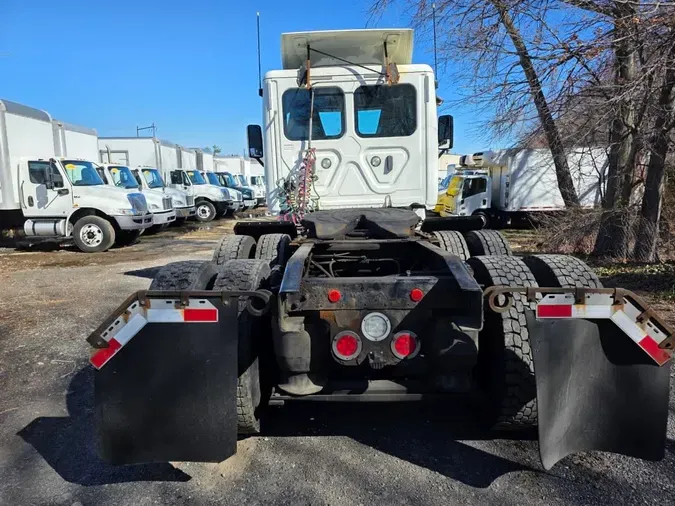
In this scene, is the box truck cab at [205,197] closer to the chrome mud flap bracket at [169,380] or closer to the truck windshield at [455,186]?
the truck windshield at [455,186]

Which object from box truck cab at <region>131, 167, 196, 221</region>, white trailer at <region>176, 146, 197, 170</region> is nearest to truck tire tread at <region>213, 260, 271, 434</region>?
box truck cab at <region>131, 167, 196, 221</region>

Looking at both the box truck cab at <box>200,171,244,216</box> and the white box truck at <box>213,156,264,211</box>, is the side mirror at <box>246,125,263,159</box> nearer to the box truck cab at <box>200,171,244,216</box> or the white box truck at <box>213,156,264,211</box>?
the box truck cab at <box>200,171,244,216</box>

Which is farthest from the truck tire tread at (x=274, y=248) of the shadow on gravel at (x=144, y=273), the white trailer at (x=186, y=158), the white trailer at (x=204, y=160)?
the white trailer at (x=204, y=160)

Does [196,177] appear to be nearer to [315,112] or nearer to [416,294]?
[315,112]

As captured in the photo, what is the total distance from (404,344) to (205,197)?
68.1ft

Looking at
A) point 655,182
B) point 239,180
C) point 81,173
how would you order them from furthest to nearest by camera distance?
1. point 239,180
2. point 81,173
3. point 655,182

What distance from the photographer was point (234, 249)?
4598 millimetres

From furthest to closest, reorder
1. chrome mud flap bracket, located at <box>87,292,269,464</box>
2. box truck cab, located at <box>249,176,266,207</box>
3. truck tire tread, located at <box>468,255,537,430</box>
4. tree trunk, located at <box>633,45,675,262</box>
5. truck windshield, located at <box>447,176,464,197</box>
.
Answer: box truck cab, located at <box>249,176,266,207</box>, truck windshield, located at <box>447,176,464,197</box>, tree trunk, located at <box>633,45,675,262</box>, truck tire tread, located at <box>468,255,537,430</box>, chrome mud flap bracket, located at <box>87,292,269,464</box>

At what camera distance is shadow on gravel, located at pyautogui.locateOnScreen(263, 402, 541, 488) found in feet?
9.93

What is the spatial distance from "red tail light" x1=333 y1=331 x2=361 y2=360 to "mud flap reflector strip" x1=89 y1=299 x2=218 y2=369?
645 millimetres

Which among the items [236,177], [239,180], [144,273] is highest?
[236,177]

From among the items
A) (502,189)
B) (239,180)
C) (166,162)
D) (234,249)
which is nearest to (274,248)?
(234,249)

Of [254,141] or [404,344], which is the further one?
[254,141]

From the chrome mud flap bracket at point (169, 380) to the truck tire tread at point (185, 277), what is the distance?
496mm
